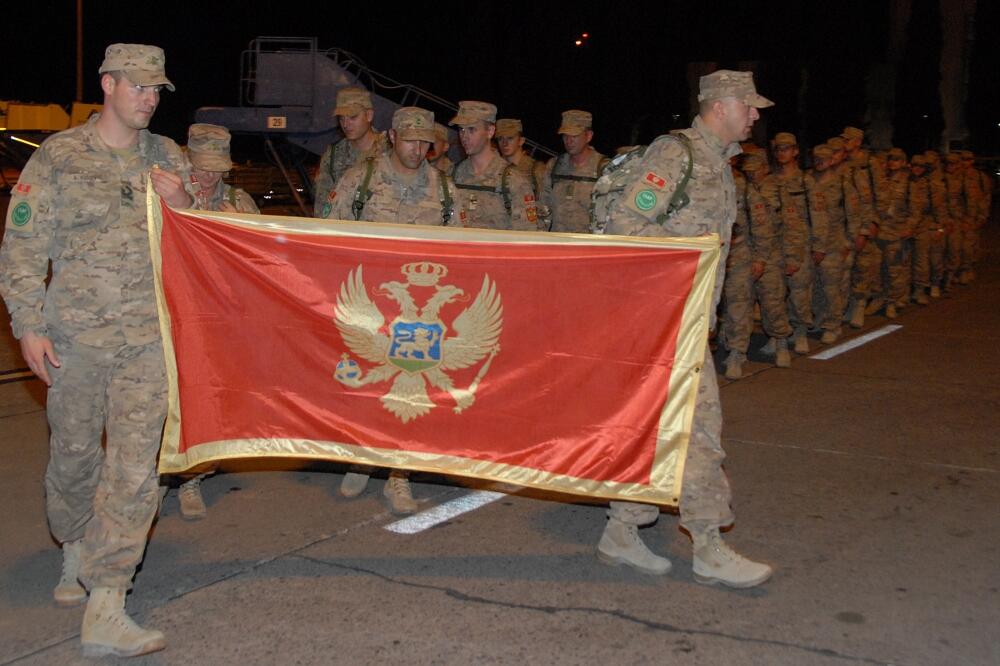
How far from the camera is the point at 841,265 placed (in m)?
12.1

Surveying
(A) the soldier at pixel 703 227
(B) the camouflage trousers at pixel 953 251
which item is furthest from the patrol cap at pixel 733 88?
(B) the camouflage trousers at pixel 953 251

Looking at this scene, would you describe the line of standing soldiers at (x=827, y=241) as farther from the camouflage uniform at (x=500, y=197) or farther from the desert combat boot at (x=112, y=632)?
the desert combat boot at (x=112, y=632)

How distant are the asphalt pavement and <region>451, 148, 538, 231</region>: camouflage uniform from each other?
2.28 meters

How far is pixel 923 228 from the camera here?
1516 centimetres

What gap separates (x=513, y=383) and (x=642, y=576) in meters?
1.07

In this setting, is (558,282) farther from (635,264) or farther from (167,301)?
(167,301)

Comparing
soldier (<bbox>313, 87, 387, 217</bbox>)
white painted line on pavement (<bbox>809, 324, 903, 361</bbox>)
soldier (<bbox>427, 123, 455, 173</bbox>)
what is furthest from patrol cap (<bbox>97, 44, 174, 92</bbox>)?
white painted line on pavement (<bbox>809, 324, 903, 361</bbox>)

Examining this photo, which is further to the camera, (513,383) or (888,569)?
(888,569)

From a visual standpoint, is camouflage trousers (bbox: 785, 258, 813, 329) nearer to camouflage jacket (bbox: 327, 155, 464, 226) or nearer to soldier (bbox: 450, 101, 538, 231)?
soldier (bbox: 450, 101, 538, 231)

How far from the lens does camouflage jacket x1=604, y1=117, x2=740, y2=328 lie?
5.15 metres

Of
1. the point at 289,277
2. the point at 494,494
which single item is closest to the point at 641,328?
the point at 289,277

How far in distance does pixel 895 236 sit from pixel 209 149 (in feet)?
33.7

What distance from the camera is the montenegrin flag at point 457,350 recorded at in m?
4.95

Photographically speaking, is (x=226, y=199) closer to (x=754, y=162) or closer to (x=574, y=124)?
(x=574, y=124)
